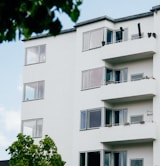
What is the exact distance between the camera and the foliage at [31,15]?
6.83 m

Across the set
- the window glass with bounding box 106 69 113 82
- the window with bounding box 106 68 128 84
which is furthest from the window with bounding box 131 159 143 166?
the window glass with bounding box 106 69 113 82

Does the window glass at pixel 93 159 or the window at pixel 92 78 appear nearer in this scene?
the window glass at pixel 93 159

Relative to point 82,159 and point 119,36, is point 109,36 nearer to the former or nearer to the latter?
point 119,36

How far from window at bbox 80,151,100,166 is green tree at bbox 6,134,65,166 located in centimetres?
369

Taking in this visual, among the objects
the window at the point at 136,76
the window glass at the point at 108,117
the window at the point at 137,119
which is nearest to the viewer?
the window at the point at 137,119

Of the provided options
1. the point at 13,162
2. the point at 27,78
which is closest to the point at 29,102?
the point at 27,78

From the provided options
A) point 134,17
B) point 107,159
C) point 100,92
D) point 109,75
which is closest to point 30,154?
point 107,159

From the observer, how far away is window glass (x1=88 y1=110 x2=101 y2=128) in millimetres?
38500

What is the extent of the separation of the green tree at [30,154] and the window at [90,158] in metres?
3.69

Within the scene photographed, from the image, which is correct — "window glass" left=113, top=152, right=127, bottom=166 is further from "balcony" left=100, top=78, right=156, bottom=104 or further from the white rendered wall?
"balcony" left=100, top=78, right=156, bottom=104

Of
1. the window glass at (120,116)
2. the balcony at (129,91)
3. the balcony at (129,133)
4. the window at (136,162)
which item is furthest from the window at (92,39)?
the window at (136,162)

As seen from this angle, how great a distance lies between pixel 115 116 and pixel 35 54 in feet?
28.5

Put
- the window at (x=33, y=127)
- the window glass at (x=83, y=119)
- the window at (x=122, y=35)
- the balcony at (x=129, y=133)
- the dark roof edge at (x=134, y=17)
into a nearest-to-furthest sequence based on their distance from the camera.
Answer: the balcony at (x=129, y=133), the dark roof edge at (x=134, y=17), the window glass at (x=83, y=119), the window at (x=122, y=35), the window at (x=33, y=127)

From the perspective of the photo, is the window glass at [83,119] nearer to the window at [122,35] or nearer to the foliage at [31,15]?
the window at [122,35]
